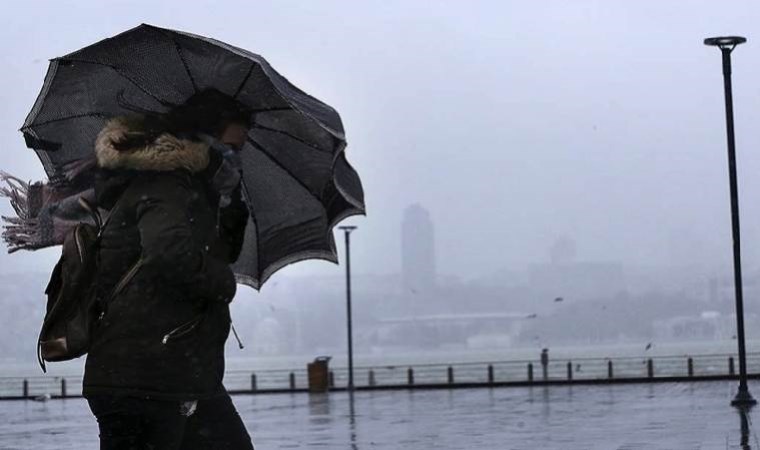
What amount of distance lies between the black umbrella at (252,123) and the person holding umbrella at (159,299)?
0.31 meters

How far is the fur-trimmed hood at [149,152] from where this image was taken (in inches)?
191

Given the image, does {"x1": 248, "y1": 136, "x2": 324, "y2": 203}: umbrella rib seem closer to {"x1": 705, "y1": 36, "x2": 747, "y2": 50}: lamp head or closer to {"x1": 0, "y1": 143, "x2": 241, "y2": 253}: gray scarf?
{"x1": 0, "y1": 143, "x2": 241, "y2": 253}: gray scarf

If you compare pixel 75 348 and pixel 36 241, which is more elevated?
pixel 36 241

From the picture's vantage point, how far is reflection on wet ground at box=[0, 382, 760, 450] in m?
17.5

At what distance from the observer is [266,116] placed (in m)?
5.41

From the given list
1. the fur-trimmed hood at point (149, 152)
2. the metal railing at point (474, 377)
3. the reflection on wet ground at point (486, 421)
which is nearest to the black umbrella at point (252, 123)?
the fur-trimmed hood at point (149, 152)

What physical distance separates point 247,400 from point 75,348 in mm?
34103

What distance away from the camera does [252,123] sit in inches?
210

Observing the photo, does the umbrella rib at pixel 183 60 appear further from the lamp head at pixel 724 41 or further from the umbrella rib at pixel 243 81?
the lamp head at pixel 724 41

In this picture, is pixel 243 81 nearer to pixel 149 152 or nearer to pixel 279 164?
pixel 149 152

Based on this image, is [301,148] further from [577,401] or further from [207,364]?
[577,401]

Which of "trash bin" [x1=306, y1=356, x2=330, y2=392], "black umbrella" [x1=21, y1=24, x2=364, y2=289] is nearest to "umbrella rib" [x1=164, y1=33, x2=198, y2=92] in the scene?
"black umbrella" [x1=21, y1=24, x2=364, y2=289]

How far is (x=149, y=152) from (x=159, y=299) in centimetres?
52

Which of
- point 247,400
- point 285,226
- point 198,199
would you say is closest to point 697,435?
point 285,226
